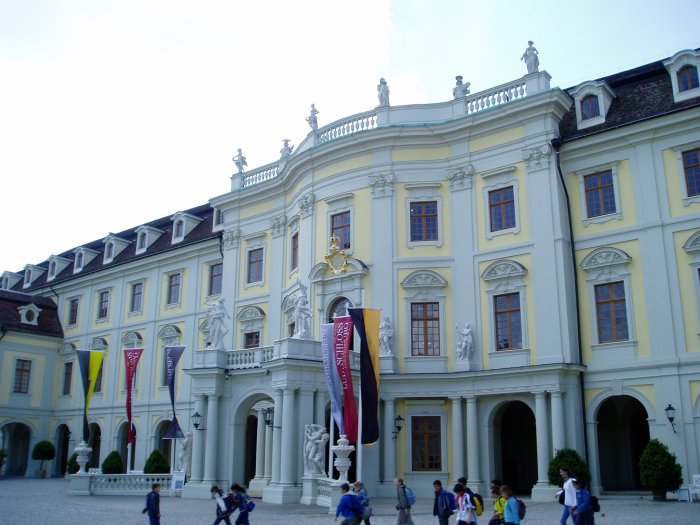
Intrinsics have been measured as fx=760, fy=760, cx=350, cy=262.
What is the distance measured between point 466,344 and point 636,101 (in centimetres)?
1077

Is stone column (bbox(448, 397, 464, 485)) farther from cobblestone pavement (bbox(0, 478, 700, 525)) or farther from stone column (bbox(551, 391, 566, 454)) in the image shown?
stone column (bbox(551, 391, 566, 454))

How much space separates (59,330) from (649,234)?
3719cm

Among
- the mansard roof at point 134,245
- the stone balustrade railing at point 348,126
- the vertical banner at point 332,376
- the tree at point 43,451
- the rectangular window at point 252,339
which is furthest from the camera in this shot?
the tree at point 43,451


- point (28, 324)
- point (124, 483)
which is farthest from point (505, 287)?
point (28, 324)

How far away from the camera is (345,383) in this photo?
941 inches

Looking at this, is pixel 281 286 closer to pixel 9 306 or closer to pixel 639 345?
pixel 639 345

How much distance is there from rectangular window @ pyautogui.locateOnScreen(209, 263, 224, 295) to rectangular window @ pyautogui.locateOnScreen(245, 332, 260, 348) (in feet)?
14.7

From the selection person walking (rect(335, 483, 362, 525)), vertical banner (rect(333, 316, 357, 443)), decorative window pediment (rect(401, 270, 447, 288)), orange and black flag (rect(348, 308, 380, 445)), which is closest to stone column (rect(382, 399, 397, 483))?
vertical banner (rect(333, 316, 357, 443))

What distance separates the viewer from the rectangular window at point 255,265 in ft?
118

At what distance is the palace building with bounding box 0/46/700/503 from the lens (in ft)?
83.0

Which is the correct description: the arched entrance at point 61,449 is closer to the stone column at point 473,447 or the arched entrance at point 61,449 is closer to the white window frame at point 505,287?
the stone column at point 473,447

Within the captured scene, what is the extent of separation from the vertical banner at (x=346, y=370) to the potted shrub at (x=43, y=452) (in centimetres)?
2719

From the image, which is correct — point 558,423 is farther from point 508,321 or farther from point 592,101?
point 592,101

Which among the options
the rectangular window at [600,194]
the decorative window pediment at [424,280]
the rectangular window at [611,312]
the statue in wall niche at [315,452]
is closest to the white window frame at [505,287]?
the decorative window pediment at [424,280]
